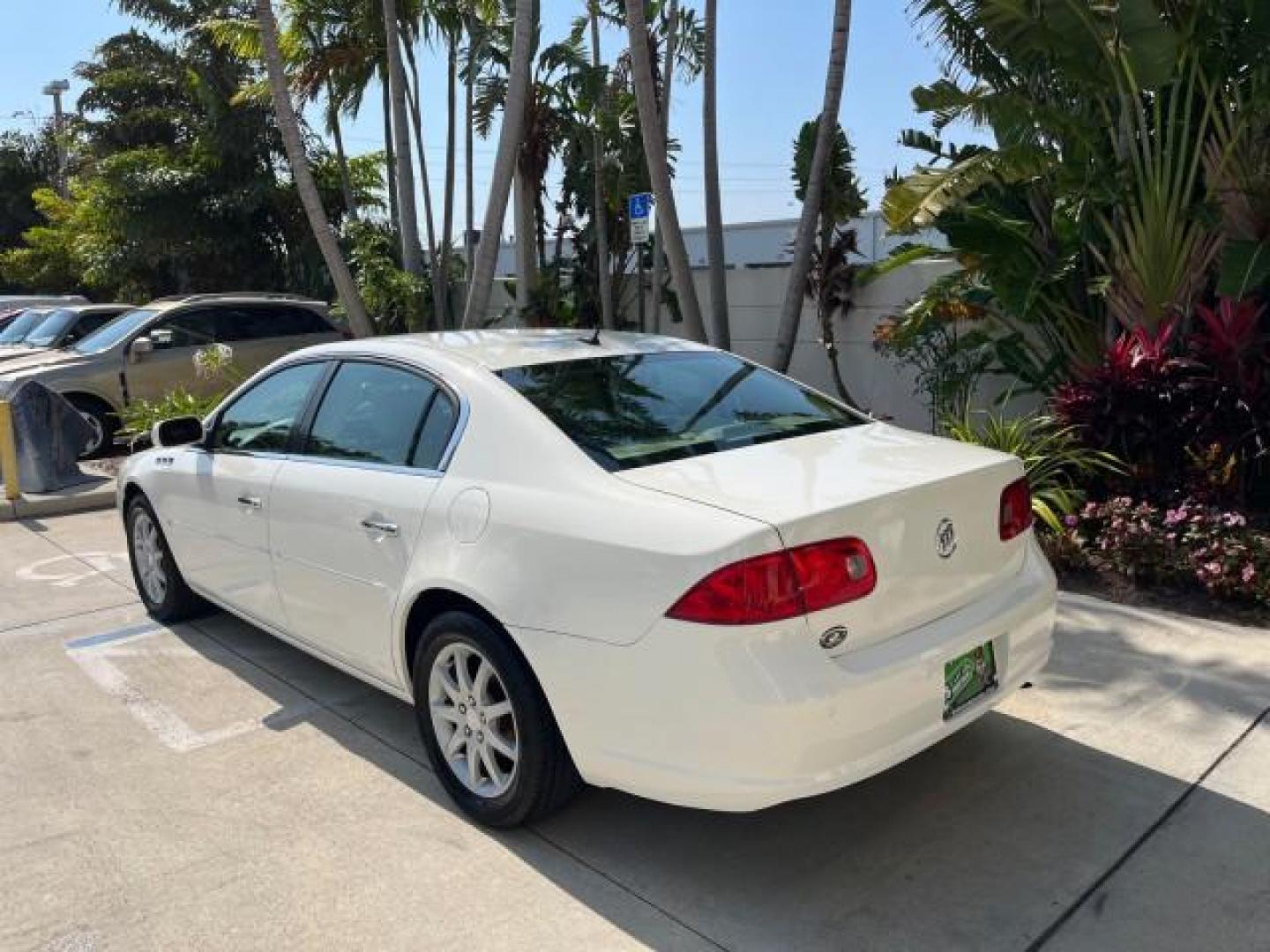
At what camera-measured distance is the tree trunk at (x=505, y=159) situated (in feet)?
28.7

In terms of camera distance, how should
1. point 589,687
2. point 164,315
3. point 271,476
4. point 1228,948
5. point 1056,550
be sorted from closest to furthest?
point 1228,948 < point 589,687 < point 271,476 < point 1056,550 < point 164,315

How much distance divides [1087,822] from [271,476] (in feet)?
10.7

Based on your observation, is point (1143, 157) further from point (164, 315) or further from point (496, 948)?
point (164, 315)

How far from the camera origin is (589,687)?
9.65 feet

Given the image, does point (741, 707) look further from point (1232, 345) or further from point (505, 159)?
point (505, 159)

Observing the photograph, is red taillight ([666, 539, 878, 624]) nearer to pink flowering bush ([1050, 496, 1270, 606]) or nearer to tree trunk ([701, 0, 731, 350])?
Answer: pink flowering bush ([1050, 496, 1270, 606])

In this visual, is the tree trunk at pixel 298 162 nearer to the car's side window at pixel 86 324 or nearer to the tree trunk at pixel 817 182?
the car's side window at pixel 86 324

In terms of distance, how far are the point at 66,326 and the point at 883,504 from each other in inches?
519

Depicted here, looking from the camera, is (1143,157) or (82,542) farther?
(82,542)

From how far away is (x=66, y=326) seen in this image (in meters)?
13.4

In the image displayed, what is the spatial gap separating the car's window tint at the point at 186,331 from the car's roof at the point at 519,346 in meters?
8.54

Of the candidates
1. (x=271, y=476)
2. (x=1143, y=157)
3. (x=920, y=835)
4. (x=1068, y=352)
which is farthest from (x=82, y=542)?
(x=1143, y=157)

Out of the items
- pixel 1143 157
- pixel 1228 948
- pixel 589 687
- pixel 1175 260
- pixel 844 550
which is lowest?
pixel 1228 948

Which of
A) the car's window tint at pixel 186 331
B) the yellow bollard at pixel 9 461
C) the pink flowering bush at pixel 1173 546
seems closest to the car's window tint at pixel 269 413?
the pink flowering bush at pixel 1173 546
